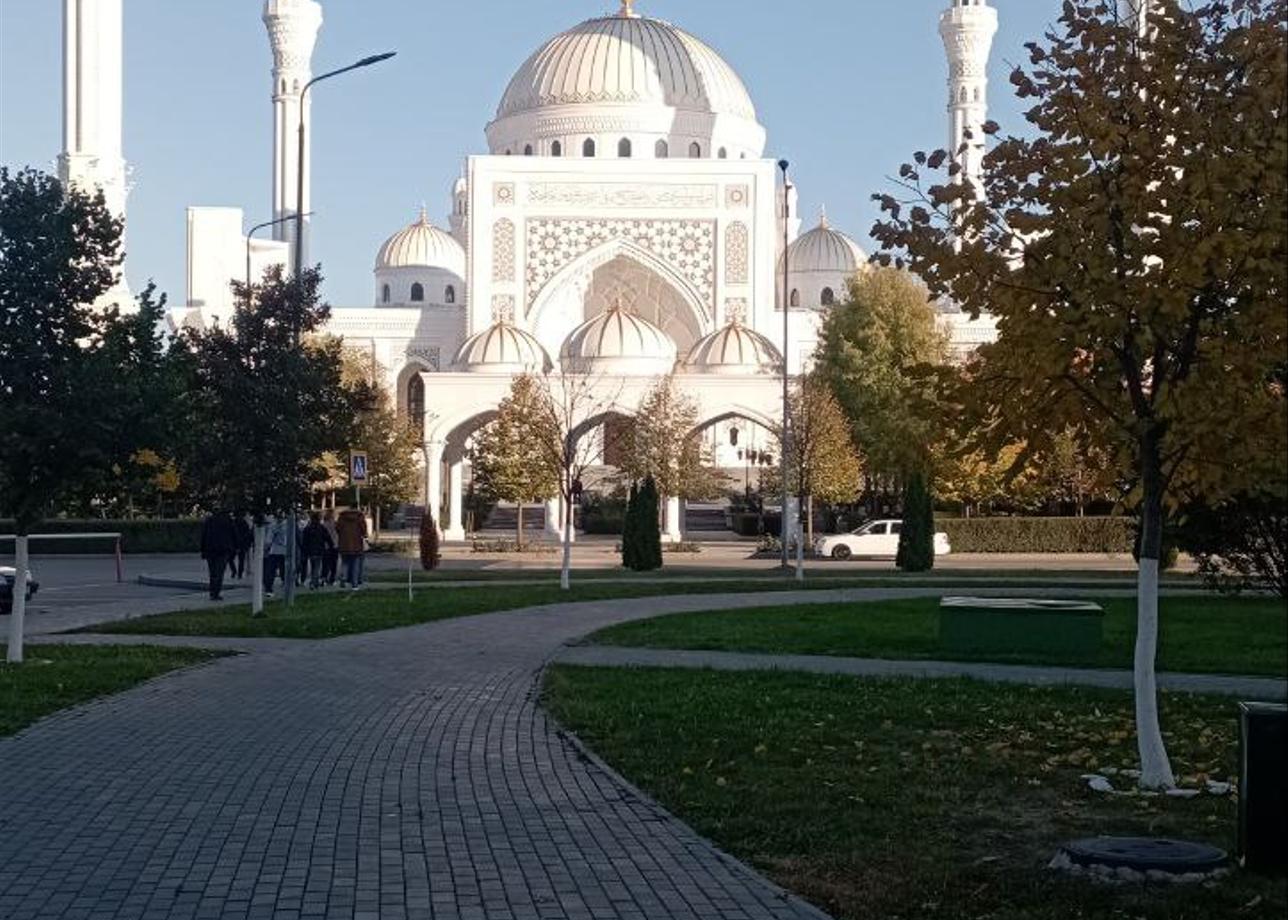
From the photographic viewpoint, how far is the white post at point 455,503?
176 ft

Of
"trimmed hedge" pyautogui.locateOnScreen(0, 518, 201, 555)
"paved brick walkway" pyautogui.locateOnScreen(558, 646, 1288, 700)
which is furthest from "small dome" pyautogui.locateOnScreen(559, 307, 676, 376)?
"paved brick walkway" pyautogui.locateOnScreen(558, 646, 1288, 700)

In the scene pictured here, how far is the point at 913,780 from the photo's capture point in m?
9.37

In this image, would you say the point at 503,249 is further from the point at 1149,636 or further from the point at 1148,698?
the point at 1148,698

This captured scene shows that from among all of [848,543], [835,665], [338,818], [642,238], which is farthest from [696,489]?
[338,818]

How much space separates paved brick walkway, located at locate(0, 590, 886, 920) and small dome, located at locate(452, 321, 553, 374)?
1724 inches

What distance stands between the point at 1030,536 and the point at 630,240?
27.8m

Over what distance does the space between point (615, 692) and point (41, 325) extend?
6.20m

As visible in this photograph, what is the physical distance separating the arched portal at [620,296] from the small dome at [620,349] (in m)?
10.8

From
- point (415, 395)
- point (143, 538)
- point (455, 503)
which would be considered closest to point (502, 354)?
point (455, 503)

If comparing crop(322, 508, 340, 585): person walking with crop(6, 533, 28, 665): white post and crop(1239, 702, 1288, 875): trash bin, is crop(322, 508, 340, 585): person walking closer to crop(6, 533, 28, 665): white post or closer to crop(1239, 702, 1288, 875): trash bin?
crop(6, 533, 28, 665): white post

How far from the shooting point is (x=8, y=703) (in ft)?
40.2

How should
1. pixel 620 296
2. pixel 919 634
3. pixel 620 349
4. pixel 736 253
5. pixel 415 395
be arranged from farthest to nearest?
1. pixel 415 395
2. pixel 620 296
3. pixel 736 253
4. pixel 620 349
5. pixel 919 634

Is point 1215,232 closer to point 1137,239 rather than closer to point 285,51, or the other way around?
point 1137,239

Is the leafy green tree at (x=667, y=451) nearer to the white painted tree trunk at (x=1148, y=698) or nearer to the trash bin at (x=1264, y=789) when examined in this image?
the white painted tree trunk at (x=1148, y=698)
